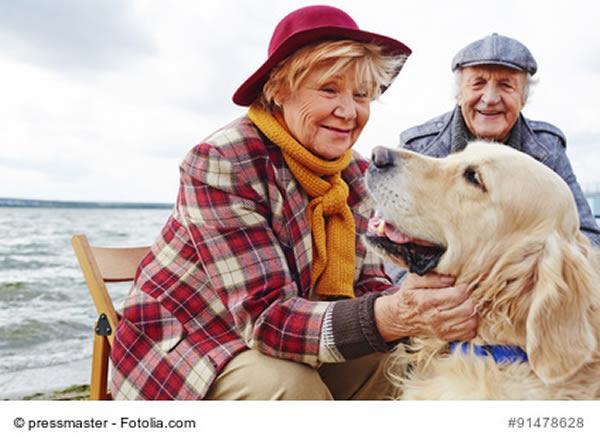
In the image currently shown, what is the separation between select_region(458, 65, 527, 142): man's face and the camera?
2.52m

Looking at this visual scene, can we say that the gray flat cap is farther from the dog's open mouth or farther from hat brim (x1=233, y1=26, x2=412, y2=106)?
the dog's open mouth

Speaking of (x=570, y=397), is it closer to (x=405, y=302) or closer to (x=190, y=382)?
(x=405, y=302)

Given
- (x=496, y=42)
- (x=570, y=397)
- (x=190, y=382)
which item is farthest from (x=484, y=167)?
(x=496, y=42)

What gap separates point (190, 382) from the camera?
158cm

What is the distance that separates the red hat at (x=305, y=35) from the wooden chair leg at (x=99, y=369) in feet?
2.76

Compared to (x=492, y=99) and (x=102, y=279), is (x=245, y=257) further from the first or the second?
(x=492, y=99)

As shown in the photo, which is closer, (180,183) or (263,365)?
(263,365)

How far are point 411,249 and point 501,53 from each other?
1309 mm

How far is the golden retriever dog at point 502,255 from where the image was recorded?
4.38ft

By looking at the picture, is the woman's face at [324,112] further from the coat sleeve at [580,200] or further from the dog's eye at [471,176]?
the coat sleeve at [580,200]

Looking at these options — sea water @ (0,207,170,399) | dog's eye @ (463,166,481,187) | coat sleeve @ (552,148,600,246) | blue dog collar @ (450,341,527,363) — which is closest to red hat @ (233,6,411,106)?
dog's eye @ (463,166,481,187)

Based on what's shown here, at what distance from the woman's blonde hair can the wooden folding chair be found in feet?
2.28
